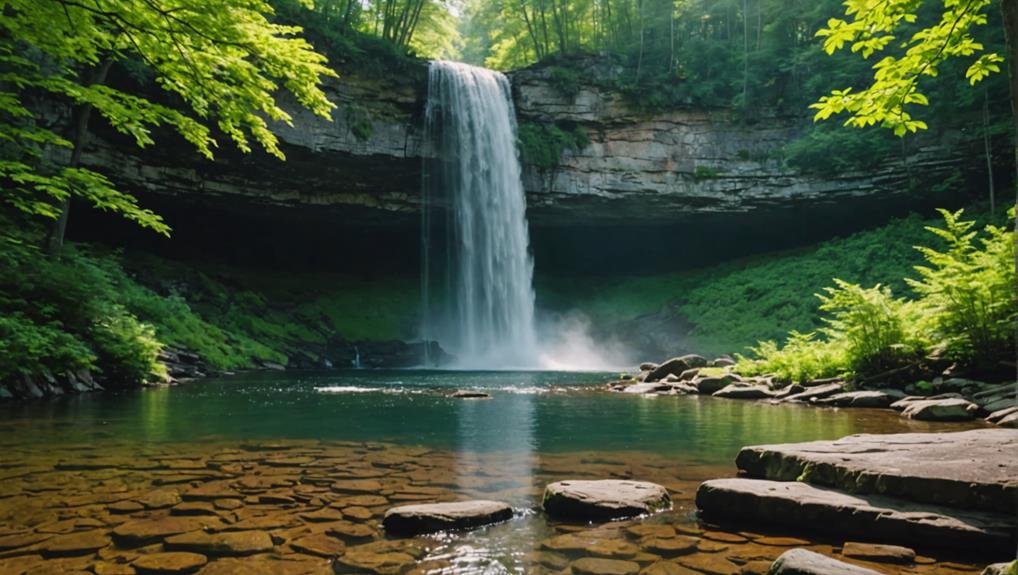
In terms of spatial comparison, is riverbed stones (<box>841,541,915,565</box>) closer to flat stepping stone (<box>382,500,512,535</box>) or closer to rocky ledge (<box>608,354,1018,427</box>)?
rocky ledge (<box>608,354,1018,427</box>)

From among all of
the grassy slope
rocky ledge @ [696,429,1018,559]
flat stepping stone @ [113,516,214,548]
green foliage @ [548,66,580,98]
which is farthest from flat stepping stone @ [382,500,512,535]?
green foliage @ [548,66,580,98]

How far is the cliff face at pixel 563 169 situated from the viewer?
21441mm

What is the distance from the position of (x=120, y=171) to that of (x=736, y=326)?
74.6ft

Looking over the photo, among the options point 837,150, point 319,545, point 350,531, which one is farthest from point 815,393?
point 837,150

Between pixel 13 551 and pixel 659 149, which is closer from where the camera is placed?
pixel 13 551

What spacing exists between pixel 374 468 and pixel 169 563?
2042mm

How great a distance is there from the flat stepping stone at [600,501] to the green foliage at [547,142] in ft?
70.4

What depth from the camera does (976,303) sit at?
8219 millimetres

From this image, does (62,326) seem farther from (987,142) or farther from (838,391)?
(987,142)

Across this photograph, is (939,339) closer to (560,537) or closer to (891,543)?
(891,543)

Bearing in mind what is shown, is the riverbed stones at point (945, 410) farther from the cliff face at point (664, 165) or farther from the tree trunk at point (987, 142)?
the cliff face at point (664, 165)

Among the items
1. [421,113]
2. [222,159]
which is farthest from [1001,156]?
[222,159]

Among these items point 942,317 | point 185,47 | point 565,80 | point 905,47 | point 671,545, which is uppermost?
point 565,80

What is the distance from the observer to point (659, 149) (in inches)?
989
